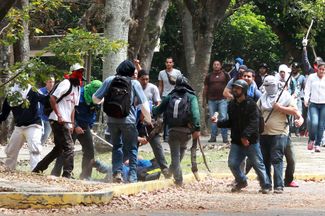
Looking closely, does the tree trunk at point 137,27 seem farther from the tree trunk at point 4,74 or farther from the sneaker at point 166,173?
the sneaker at point 166,173

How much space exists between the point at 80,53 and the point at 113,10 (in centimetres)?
547

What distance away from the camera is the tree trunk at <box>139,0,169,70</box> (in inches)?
920

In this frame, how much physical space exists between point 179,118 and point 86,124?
1.60m

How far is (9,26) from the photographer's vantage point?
1419cm

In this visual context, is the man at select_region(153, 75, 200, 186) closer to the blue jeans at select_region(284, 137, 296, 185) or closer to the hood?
the hood

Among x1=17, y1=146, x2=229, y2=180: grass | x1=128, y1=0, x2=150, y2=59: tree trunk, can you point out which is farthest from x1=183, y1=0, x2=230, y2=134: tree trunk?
x1=17, y1=146, x2=229, y2=180: grass

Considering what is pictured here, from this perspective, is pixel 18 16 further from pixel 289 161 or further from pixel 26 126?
pixel 289 161

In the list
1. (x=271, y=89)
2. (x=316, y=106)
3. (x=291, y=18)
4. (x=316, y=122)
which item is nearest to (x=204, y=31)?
(x=316, y=106)

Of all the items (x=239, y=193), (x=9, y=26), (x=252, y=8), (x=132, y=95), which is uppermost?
(x=252, y=8)

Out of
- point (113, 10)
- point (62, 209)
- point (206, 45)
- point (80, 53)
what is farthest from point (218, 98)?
point (62, 209)

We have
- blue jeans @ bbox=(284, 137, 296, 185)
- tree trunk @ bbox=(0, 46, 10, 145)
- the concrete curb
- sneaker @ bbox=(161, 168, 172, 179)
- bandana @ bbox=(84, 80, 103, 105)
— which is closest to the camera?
the concrete curb

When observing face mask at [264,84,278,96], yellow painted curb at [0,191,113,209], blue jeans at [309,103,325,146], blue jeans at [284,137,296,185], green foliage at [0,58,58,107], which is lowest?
yellow painted curb at [0,191,113,209]

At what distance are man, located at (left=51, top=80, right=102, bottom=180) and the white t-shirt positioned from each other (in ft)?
1.45

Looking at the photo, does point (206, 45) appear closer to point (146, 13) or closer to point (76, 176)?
point (146, 13)
